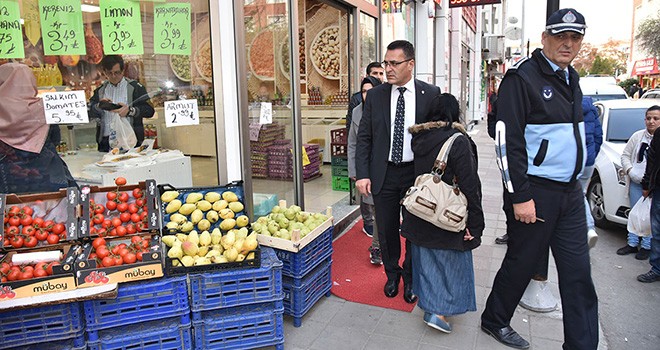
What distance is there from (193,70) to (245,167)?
971 mm

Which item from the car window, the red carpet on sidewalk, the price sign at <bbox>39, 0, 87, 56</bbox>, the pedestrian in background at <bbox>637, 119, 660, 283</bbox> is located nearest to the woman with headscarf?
the price sign at <bbox>39, 0, 87, 56</bbox>

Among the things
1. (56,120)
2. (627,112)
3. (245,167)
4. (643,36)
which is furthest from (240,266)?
(643,36)

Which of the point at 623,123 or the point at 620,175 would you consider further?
the point at 623,123

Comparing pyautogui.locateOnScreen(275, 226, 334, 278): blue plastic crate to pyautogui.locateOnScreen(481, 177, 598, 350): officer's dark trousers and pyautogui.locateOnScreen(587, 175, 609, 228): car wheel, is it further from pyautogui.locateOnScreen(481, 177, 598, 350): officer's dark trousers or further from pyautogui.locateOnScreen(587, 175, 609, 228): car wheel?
pyautogui.locateOnScreen(587, 175, 609, 228): car wheel

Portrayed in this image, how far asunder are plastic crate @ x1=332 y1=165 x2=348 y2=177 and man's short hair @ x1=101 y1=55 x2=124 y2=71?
4.09 meters

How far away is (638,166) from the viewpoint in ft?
17.4

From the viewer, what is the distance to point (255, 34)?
15.4 ft

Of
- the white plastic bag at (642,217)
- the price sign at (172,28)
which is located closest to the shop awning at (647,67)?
the white plastic bag at (642,217)

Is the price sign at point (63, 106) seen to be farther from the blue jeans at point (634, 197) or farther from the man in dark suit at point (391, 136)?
the blue jeans at point (634, 197)

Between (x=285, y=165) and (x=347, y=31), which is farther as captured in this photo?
(x=347, y=31)

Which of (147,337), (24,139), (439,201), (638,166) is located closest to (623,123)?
(638,166)

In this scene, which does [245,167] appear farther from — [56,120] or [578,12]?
[578,12]

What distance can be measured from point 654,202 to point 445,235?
2.85m

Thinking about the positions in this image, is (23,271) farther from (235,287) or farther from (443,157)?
Answer: (443,157)
